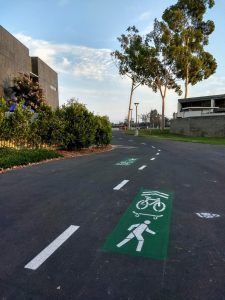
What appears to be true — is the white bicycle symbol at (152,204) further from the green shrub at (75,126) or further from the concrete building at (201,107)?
the concrete building at (201,107)

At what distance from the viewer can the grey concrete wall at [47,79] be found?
45653mm

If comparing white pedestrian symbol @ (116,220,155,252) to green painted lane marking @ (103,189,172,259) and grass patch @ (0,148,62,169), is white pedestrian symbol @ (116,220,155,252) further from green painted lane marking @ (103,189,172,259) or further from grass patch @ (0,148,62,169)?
grass patch @ (0,148,62,169)

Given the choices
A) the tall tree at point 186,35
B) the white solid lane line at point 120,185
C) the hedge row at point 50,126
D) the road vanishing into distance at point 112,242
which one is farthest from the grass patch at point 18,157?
the tall tree at point 186,35

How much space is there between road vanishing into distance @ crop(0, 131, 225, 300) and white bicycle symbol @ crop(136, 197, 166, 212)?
2 cm

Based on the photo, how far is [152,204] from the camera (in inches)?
250

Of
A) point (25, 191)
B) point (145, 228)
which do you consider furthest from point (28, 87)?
point (145, 228)

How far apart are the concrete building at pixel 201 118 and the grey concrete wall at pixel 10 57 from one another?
28.5 meters

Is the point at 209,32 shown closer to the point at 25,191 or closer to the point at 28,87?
the point at 28,87

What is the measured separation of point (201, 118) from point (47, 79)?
27562 mm

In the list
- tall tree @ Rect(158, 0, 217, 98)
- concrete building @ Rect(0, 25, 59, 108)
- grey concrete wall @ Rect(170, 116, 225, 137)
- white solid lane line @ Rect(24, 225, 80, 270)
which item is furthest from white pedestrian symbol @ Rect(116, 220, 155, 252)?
tall tree @ Rect(158, 0, 217, 98)

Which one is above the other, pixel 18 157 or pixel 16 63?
pixel 16 63

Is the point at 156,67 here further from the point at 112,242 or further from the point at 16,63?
the point at 112,242

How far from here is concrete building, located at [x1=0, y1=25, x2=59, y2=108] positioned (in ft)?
108

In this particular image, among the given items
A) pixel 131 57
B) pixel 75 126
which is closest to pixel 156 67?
pixel 131 57
